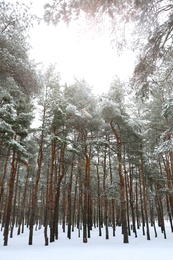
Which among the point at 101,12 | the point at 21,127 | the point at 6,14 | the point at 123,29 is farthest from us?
the point at 21,127

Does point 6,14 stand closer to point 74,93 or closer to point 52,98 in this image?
point 52,98

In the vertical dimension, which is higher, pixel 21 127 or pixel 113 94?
pixel 113 94

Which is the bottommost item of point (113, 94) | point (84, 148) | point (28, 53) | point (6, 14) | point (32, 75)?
point (84, 148)

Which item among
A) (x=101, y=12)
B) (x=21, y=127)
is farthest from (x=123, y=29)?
(x=21, y=127)

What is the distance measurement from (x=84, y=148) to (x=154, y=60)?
11.8 metres

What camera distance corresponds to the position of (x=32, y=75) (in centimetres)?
856

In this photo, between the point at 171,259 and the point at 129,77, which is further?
the point at 171,259

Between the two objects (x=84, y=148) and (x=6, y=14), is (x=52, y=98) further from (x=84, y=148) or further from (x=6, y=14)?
(x=6, y=14)

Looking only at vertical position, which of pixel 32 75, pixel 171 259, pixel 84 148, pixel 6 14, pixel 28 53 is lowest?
pixel 171 259

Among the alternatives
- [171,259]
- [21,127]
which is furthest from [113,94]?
[171,259]

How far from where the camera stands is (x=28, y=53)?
9.30 metres

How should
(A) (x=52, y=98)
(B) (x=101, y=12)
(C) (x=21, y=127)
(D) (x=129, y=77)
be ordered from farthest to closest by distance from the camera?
(A) (x=52, y=98), (C) (x=21, y=127), (D) (x=129, y=77), (B) (x=101, y=12)

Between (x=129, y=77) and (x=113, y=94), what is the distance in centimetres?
996

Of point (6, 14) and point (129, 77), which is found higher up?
point (6, 14)
